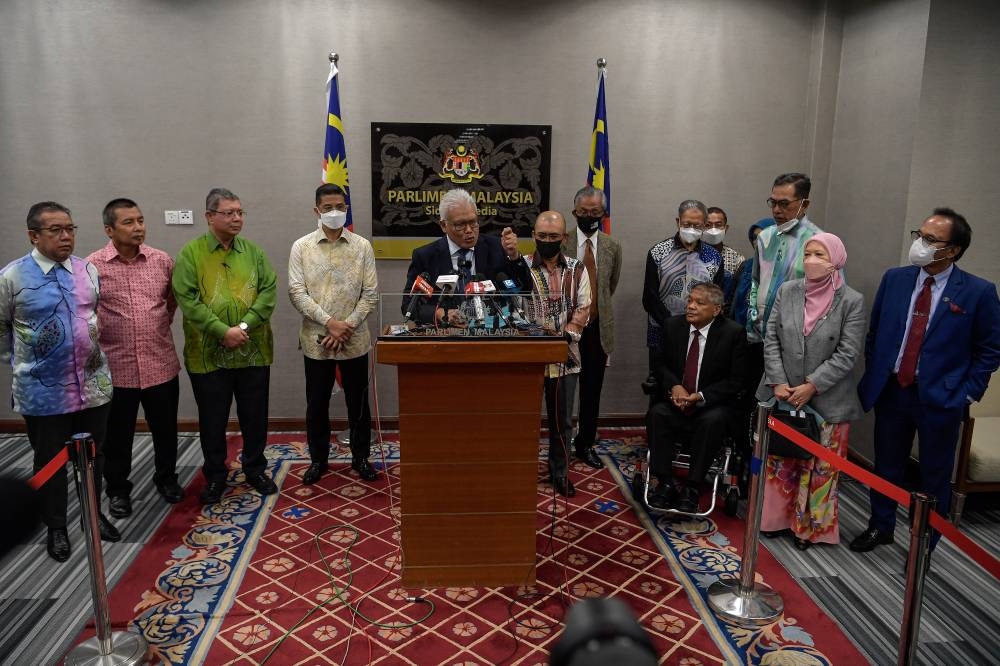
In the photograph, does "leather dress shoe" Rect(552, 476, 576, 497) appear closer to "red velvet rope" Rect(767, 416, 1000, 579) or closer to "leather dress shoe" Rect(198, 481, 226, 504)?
"red velvet rope" Rect(767, 416, 1000, 579)

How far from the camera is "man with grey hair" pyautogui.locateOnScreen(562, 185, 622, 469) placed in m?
4.42

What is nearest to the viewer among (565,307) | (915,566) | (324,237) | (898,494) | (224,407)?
(915,566)

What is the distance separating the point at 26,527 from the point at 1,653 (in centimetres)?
239

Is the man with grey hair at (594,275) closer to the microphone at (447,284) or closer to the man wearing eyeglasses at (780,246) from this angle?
the man wearing eyeglasses at (780,246)

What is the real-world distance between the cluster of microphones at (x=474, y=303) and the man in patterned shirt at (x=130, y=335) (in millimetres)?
1711

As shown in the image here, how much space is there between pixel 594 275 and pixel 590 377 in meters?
0.68

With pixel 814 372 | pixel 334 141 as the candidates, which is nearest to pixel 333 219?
pixel 334 141

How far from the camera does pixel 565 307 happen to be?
12.2ft

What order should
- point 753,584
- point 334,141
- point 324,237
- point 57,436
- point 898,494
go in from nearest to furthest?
point 898,494 → point 753,584 → point 57,436 → point 324,237 → point 334,141

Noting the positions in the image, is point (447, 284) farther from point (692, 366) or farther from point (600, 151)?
point (600, 151)

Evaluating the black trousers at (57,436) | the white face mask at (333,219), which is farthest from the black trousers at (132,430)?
the white face mask at (333,219)

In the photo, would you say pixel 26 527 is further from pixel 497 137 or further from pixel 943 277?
pixel 497 137

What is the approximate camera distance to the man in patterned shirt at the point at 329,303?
4164mm

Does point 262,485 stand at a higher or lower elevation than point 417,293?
lower
